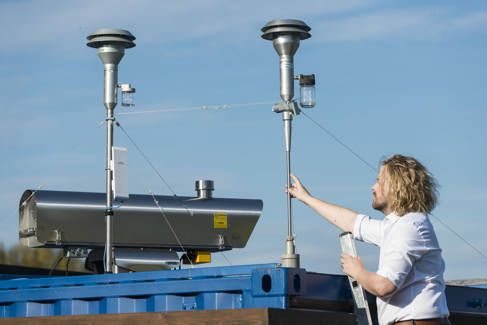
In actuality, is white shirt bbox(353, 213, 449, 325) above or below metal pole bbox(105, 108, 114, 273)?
below

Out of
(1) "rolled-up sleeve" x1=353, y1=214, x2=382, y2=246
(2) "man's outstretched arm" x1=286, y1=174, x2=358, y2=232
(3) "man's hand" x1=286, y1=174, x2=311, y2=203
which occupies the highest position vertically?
(3) "man's hand" x1=286, y1=174, x2=311, y2=203

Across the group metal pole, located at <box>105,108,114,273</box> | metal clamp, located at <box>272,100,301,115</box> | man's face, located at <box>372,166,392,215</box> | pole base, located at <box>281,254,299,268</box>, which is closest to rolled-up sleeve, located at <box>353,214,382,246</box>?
man's face, located at <box>372,166,392,215</box>

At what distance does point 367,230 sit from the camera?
183 inches

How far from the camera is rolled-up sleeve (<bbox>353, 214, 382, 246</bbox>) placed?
4590mm

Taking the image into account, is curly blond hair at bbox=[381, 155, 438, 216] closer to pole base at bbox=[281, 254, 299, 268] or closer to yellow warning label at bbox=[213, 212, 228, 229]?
pole base at bbox=[281, 254, 299, 268]

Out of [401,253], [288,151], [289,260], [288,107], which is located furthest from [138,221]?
[401,253]

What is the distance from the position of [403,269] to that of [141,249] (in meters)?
7.37

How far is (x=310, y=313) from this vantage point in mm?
4879

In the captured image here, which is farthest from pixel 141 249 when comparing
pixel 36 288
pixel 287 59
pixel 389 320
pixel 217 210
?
pixel 389 320

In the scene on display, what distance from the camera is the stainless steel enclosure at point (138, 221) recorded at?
10320 millimetres

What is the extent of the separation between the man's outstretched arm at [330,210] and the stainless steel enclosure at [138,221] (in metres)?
5.54

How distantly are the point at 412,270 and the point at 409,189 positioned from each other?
396 millimetres

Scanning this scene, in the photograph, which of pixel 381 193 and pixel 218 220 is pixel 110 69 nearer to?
pixel 218 220

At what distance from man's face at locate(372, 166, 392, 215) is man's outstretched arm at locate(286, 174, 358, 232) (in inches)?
20.8
